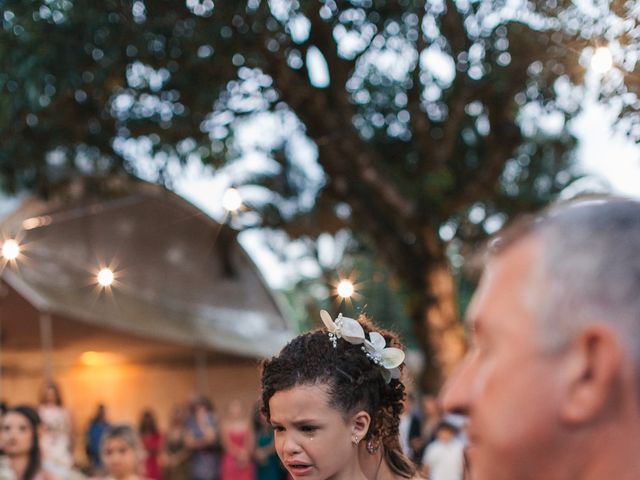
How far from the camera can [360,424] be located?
A: 4.05 metres

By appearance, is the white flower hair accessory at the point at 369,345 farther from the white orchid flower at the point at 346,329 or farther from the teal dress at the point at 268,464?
the teal dress at the point at 268,464

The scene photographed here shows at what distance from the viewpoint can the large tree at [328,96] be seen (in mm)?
10820

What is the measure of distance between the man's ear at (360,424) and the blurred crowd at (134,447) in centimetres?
360

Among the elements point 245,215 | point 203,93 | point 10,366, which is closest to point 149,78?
point 203,93

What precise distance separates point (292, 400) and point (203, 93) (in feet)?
27.3

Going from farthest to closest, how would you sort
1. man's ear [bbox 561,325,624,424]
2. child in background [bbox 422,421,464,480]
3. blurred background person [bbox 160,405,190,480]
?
1. blurred background person [bbox 160,405,190,480]
2. child in background [bbox 422,421,464,480]
3. man's ear [bbox 561,325,624,424]

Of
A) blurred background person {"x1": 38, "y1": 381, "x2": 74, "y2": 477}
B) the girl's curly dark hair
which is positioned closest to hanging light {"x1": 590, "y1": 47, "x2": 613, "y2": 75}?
the girl's curly dark hair

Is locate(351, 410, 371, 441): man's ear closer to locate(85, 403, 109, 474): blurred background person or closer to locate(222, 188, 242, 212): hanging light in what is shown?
locate(222, 188, 242, 212): hanging light

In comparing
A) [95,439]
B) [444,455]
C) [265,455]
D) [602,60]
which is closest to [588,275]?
[602,60]

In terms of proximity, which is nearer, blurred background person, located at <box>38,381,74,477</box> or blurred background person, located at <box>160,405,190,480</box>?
blurred background person, located at <box>38,381,74,477</box>

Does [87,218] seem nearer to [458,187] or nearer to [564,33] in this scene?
[458,187]

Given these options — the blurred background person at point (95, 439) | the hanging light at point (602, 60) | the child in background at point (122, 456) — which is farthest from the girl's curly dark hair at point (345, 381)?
the blurred background person at point (95, 439)

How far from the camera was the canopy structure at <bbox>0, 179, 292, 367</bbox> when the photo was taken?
15977 millimetres

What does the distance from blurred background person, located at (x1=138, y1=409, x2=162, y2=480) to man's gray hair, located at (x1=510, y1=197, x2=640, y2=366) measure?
13281 mm
